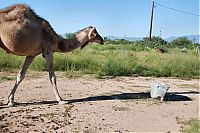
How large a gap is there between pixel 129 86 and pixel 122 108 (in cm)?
365

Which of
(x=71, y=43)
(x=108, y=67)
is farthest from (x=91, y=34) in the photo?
(x=108, y=67)

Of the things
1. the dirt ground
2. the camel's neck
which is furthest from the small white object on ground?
the camel's neck

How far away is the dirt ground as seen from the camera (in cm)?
729

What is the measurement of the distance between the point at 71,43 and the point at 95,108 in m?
2.16

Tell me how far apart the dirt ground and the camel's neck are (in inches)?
54.5

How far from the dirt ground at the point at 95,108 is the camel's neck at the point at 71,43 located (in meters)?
1.39

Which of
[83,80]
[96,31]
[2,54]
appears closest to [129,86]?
[83,80]

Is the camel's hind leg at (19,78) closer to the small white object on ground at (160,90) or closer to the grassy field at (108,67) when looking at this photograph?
the small white object on ground at (160,90)

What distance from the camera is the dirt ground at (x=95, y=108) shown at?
7.29m

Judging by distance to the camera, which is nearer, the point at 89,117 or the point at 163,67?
the point at 89,117

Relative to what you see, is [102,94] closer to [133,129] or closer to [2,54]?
Result: [133,129]

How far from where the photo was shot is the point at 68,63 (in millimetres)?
15977

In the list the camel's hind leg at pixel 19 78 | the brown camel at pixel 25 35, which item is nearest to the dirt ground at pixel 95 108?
the camel's hind leg at pixel 19 78

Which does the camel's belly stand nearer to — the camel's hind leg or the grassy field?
the camel's hind leg
